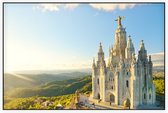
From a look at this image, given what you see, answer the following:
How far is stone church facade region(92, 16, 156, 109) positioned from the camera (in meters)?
6.26

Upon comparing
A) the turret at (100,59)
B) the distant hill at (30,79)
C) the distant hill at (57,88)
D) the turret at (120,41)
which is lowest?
the distant hill at (57,88)

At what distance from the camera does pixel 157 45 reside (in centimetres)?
625

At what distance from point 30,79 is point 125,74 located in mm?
1277

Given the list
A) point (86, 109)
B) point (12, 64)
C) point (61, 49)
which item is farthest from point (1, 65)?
point (86, 109)

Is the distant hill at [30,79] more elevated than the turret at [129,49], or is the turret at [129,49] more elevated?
the turret at [129,49]

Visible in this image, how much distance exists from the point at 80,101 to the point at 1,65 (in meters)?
1.16

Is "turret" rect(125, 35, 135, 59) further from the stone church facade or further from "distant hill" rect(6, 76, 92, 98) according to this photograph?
"distant hill" rect(6, 76, 92, 98)

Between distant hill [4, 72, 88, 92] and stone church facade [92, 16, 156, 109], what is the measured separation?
31 centimetres

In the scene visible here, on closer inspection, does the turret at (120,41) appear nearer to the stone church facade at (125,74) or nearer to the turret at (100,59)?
the stone church facade at (125,74)

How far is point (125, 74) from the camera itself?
6.29 meters

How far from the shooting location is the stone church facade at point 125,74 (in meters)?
6.26

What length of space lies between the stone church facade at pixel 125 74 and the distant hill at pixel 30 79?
12.4 inches

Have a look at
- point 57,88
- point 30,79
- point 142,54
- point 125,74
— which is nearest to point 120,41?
point 142,54

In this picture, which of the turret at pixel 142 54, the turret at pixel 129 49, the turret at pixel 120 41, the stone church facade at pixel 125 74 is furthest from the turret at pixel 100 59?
the turret at pixel 142 54
